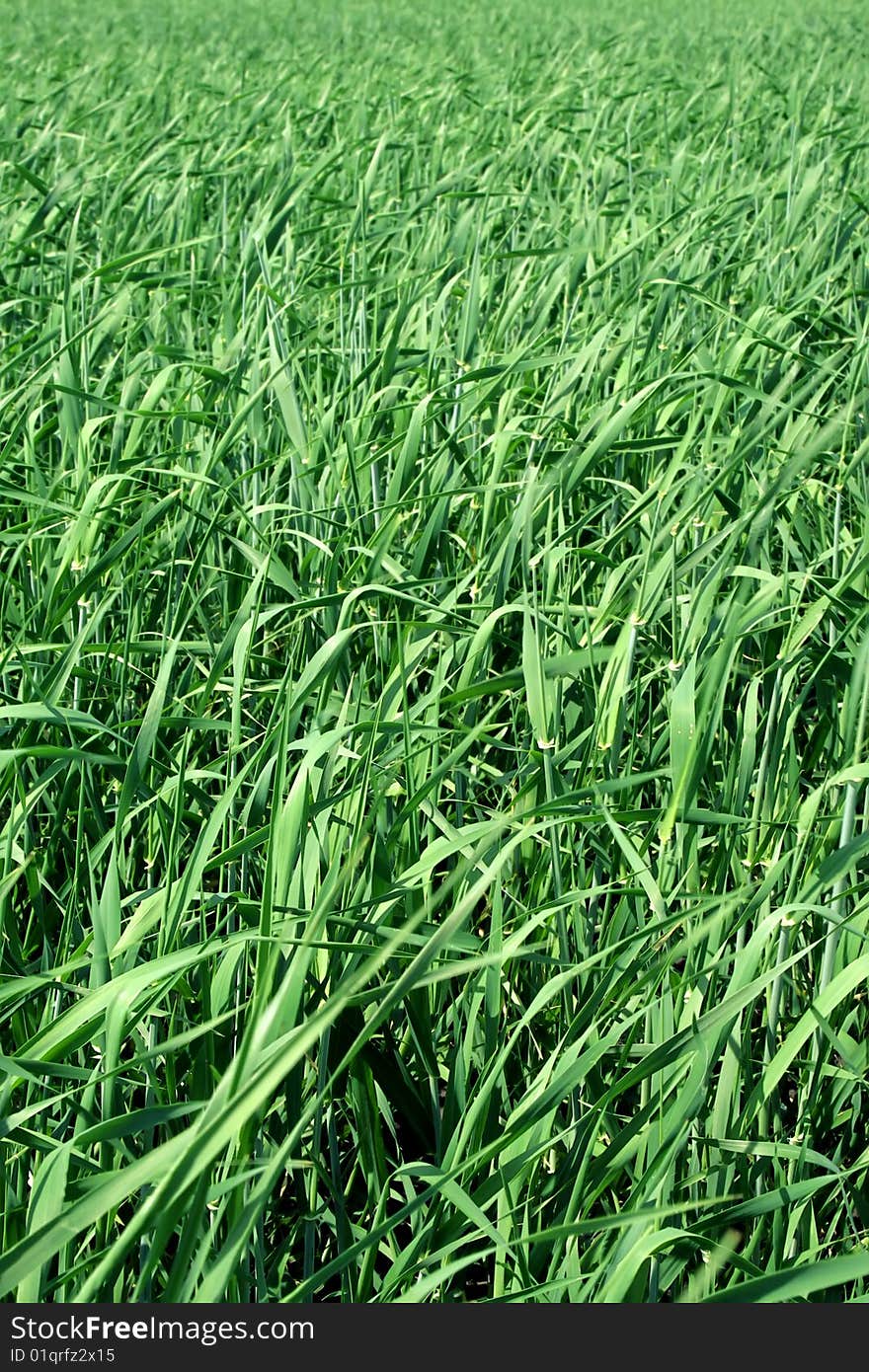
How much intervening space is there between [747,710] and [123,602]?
2.40ft

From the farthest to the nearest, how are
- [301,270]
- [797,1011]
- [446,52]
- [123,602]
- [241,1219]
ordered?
[446,52]
[301,270]
[123,602]
[797,1011]
[241,1219]

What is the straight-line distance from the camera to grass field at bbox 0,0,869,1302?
2.55ft

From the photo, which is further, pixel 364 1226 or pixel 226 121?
pixel 226 121

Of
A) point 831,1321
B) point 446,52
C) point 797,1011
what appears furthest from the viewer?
point 446,52

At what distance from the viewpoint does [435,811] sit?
1.06 meters

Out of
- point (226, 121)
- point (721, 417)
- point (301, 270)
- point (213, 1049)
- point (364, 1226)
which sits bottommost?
point (364, 1226)

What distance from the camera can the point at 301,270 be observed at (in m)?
2.37

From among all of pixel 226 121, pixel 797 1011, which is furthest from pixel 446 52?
pixel 797 1011

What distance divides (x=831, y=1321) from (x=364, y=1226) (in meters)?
0.35

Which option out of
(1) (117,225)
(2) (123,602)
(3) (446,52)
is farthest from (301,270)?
(3) (446,52)

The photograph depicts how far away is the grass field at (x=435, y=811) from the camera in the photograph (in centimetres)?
78

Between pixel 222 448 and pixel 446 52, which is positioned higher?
pixel 446 52

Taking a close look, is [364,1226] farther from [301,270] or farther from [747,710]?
[301,270]

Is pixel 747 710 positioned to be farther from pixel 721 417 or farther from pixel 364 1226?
pixel 721 417
